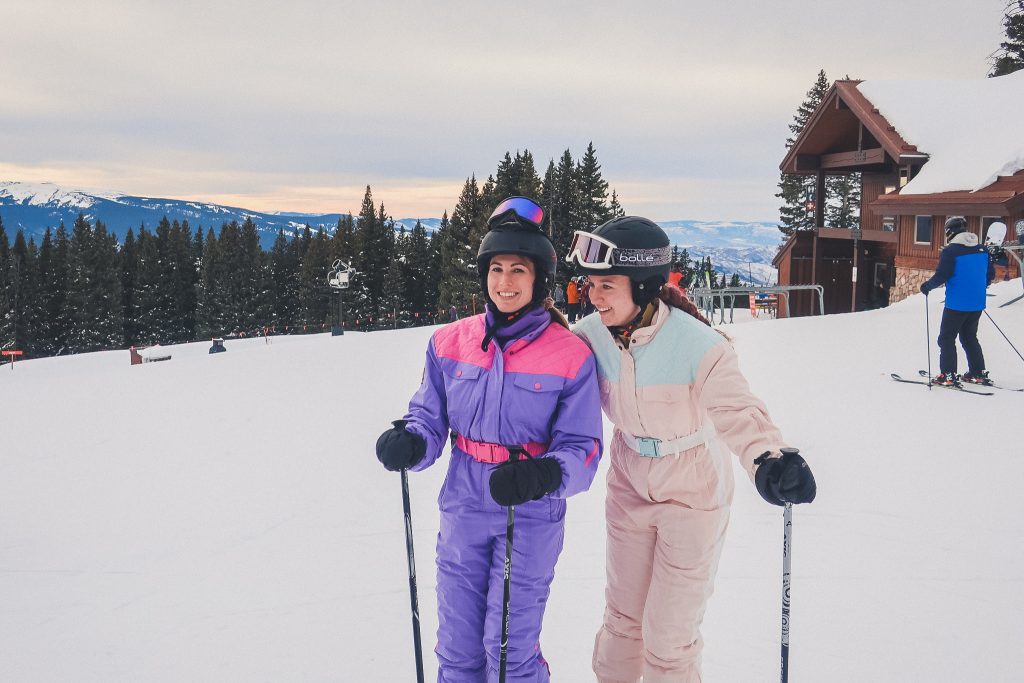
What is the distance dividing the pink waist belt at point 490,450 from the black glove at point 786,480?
67 cm

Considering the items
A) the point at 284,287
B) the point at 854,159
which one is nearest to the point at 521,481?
the point at 854,159

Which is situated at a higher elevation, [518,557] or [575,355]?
[575,355]

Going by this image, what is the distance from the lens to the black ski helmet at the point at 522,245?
90.2 inches

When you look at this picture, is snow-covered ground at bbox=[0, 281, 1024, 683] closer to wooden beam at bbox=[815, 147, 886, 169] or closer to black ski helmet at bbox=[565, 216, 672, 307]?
black ski helmet at bbox=[565, 216, 672, 307]

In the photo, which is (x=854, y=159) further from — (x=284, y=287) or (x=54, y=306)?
(x=54, y=306)

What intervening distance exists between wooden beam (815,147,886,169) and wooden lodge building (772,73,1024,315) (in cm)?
3

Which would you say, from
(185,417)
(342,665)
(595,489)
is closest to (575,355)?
(342,665)

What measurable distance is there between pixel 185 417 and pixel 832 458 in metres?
6.17

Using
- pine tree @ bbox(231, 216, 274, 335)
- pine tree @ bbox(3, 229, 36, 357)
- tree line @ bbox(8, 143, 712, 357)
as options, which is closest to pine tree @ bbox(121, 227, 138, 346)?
tree line @ bbox(8, 143, 712, 357)

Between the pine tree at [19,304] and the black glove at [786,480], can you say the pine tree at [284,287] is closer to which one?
the pine tree at [19,304]

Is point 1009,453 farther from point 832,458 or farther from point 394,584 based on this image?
point 394,584

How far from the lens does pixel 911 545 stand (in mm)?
3750

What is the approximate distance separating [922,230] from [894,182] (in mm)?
3703

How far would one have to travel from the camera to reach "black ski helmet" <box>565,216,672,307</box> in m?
2.24
